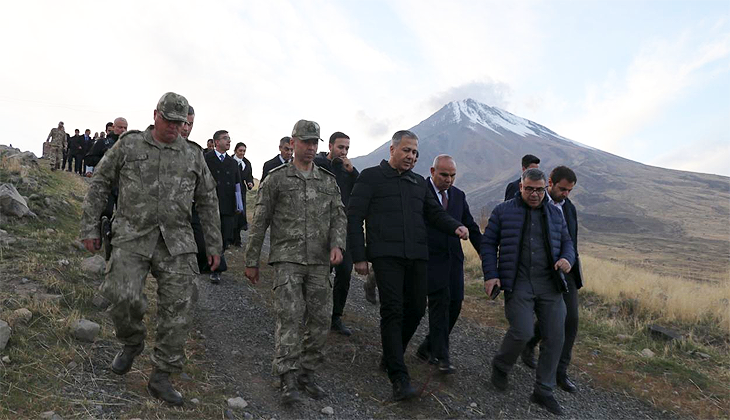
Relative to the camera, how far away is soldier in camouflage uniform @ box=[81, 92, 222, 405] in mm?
3350

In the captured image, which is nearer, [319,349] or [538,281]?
[319,349]

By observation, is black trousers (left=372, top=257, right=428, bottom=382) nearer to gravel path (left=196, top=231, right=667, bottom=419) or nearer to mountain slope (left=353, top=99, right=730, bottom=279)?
gravel path (left=196, top=231, right=667, bottom=419)

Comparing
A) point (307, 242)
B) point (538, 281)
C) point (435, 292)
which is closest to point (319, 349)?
point (307, 242)

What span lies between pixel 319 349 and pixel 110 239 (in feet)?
5.96

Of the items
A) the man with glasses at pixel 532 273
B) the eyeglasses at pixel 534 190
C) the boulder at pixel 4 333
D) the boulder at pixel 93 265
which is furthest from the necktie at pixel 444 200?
the boulder at pixel 93 265

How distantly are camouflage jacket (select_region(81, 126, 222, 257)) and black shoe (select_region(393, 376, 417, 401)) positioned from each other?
1.99m

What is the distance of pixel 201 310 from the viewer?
18.5ft

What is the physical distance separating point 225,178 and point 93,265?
224 centimetres

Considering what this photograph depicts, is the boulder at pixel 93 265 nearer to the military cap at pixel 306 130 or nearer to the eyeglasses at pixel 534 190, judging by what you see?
the military cap at pixel 306 130

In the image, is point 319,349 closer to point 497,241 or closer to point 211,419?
point 211,419

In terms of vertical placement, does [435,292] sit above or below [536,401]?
above

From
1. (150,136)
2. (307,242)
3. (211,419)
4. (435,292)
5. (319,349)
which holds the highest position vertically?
(150,136)

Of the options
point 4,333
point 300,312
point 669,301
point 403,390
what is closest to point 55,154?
point 4,333

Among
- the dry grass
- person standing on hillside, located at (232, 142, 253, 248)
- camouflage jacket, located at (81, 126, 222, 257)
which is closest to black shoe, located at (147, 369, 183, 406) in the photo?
camouflage jacket, located at (81, 126, 222, 257)
